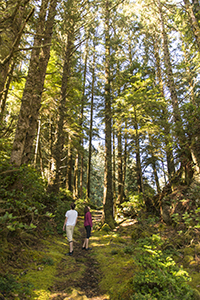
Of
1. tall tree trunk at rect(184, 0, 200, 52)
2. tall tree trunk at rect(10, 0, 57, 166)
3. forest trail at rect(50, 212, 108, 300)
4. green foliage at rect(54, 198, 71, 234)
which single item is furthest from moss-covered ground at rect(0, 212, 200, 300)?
tall tree trunk at rect(184, 0, 200, 52)

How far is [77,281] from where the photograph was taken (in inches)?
158

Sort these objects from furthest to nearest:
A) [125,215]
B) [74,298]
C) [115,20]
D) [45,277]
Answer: [115,20]
[125,215]
[45,277]
[74,298]

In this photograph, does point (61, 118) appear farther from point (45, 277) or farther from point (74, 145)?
point (45, 277)

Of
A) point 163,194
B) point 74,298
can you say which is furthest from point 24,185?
point 163,194

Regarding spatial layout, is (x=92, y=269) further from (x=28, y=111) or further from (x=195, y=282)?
(x=28, y=111)

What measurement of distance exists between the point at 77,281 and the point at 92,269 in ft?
3.42

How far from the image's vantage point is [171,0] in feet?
43.8

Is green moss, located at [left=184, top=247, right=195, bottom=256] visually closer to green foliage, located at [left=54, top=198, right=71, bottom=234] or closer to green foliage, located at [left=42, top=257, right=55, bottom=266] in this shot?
green foliage, located at [left=42, top=257, right=55, bottom=266]

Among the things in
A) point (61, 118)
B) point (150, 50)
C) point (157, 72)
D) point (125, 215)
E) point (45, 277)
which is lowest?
point (45, 277)

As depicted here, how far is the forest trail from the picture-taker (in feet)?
11.2

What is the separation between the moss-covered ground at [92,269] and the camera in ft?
10.1

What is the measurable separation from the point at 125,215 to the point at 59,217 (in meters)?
6.29

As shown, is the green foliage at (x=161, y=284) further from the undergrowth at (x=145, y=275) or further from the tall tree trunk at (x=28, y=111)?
the tall tree trunk at (x=28, y=111)

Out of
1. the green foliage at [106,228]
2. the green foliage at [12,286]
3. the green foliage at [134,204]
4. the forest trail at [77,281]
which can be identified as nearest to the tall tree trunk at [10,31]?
the green foliage at [12,286]
